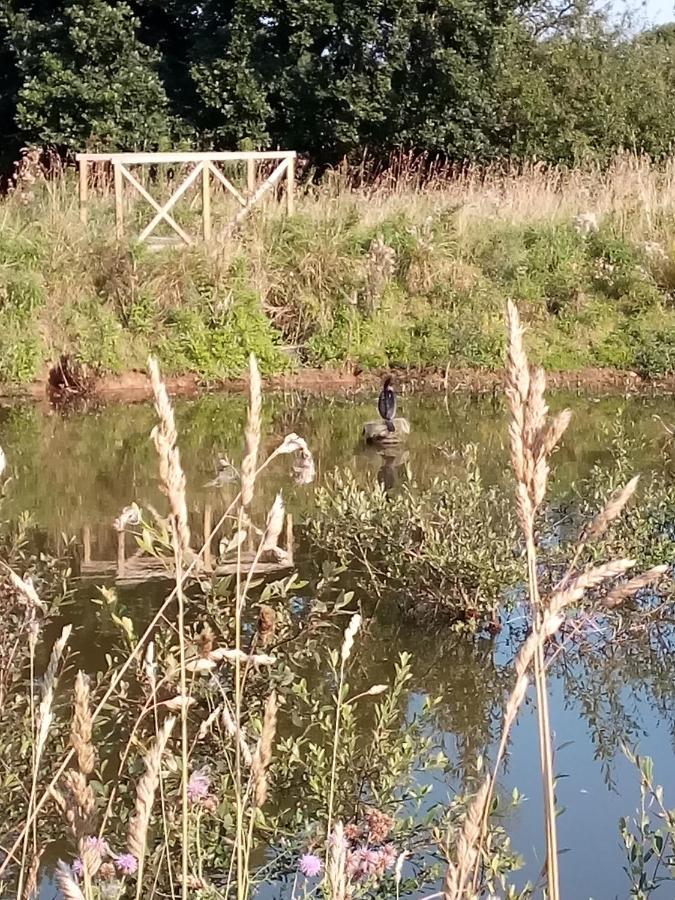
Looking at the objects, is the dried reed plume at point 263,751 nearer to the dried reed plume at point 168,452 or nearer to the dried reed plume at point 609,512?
the dried reed plume at point 168,452

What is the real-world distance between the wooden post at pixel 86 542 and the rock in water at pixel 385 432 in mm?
2469

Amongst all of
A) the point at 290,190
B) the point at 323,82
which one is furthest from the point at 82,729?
the point at 323,82

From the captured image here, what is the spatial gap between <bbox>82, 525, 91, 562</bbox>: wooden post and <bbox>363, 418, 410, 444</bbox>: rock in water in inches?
97.2

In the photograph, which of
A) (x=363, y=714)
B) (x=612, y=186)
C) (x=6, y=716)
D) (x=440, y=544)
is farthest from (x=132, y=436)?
(x=612, y=186)

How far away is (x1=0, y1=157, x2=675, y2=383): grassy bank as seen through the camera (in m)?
10.7

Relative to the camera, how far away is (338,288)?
11469 millimetres

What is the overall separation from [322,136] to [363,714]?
16157 mm

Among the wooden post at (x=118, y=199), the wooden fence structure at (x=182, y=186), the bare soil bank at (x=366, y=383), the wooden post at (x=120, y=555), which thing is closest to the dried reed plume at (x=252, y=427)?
the wooden post at (x=120, y=555)

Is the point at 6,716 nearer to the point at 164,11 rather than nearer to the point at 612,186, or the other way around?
the point at 612,186

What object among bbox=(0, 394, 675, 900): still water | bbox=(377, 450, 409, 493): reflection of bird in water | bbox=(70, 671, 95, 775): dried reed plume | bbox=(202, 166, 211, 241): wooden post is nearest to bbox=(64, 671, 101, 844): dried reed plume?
bbox=(70, 671, 95, 775): dried reed plume

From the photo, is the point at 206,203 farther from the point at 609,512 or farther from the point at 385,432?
the point at 609,512

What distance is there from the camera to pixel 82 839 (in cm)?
116

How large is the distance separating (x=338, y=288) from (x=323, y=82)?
8.09 m

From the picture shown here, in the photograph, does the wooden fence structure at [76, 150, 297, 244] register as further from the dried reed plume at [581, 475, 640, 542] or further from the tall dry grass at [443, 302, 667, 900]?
the tall dry grass at [443, 302, 667, 900]
